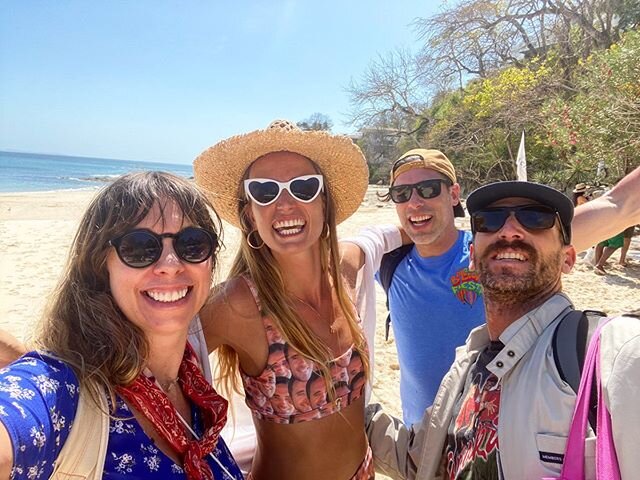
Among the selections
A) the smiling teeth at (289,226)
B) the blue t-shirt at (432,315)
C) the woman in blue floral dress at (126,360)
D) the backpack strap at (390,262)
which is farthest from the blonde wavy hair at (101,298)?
the backpack strap at (390,262)

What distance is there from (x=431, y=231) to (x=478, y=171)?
670 inches

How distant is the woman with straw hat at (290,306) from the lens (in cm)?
192

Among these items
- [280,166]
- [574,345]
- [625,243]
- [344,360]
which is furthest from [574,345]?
[625,243]

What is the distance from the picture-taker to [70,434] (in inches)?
43.8

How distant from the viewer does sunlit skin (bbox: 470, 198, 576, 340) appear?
1.57m

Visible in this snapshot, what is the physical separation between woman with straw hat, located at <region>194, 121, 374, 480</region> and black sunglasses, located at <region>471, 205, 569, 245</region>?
92 centimetres

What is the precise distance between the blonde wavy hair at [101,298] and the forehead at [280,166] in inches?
33.1

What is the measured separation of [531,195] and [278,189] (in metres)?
1.19

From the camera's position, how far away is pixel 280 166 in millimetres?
2336

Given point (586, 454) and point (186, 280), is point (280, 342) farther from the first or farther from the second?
point (586, 454)

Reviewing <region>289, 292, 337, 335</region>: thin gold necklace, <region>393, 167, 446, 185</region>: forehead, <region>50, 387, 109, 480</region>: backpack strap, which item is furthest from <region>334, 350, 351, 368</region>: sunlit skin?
<region>393, 167, 446, 185</region>: forehead

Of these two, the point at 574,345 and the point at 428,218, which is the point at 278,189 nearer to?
the point at 428,218

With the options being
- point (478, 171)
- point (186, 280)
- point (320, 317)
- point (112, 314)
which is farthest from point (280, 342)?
point (478, 171)

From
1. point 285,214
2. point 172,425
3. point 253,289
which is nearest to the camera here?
point 172,425
